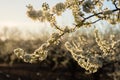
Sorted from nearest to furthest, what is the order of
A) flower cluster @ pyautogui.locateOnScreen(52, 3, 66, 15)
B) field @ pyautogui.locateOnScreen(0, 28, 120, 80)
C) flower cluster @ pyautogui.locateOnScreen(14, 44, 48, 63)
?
flower cluster @ pyautogui.locateOnScreen(52, 3, 66, 15)
flower cluster @ pyautogui.locateOnScreen(14, 44, 48, 63)
field @ pyautogui.locateOnScreen(0, 28, 120, 80)

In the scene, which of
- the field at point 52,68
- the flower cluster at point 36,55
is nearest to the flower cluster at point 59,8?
the flower cluster at point 36,55

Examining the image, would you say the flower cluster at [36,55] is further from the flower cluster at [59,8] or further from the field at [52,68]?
the field at [52,68]

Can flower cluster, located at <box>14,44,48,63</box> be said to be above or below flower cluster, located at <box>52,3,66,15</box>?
below

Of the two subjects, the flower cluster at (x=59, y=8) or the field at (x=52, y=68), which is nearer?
the flower cluster at (x=59, y=8)

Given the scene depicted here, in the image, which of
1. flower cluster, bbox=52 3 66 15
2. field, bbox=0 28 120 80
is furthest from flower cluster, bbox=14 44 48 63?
field, bbox=0 28 120 80

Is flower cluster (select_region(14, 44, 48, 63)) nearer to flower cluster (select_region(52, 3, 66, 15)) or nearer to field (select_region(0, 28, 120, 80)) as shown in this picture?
flower cluster (select_region(52, 3, 66, 15))

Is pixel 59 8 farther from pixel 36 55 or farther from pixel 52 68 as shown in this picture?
pixel 52 68

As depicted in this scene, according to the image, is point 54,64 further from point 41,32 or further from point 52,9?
point 52,9

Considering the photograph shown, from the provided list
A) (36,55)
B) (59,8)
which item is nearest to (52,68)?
(36,55)

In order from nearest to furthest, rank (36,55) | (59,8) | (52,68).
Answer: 1. (59,8)
2. (36,55)
3. (52,68)

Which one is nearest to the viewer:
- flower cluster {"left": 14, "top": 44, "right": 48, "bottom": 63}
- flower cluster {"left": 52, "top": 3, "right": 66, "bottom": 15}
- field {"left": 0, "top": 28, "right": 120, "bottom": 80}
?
flower cluster {"left": 52, "top": 3, "right": 66, "bottom": 15}

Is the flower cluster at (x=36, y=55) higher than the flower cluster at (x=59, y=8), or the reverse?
the flower cluster at (x=59, y=8)

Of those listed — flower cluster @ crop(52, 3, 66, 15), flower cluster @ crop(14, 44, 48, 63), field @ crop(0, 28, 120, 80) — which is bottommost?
field @ crop(0, 28, 120, 80)

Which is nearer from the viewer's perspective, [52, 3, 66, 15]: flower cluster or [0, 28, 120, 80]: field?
[52, 3, 66, 15]: flower cluster
